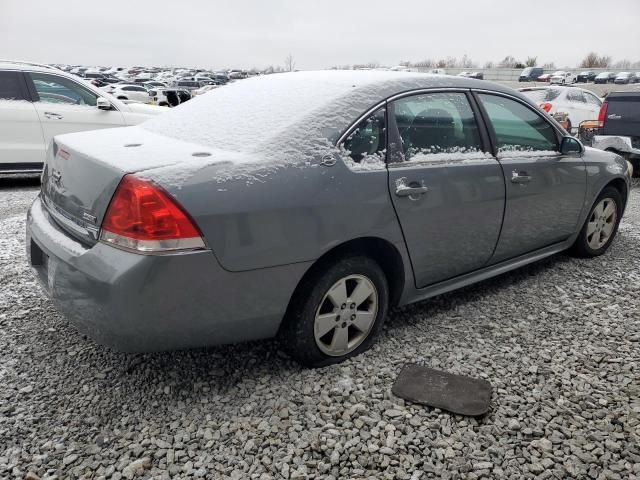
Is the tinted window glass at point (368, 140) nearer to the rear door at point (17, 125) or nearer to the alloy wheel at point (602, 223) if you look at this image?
the alloy wheel at point (602, 223)

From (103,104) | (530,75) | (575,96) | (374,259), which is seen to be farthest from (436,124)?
(530,75)

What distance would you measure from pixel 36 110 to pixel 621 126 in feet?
28.0

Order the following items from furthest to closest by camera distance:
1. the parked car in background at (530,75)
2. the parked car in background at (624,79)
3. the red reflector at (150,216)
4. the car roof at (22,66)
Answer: the parked car in background at (530,75) → the parked car in background at (624,79) → the car roof at (22,66) → the red reflector at (150,216)

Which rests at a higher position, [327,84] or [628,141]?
[327,84]

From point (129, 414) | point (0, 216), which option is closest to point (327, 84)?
point (129, 414)

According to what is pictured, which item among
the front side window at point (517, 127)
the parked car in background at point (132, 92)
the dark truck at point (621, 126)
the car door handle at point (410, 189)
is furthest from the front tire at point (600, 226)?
the parked car in background at point (132, 92)

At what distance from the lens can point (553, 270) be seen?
419 centimetres

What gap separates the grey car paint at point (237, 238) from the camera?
2.08 meters

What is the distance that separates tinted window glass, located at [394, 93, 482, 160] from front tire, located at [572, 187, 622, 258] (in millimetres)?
1741

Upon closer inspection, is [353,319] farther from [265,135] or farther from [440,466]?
[265,135]

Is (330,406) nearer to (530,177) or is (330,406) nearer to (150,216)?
(150,216)

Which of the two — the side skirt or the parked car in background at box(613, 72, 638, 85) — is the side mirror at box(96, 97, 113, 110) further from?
the parked car in background at box(613, 72, 638, 85)

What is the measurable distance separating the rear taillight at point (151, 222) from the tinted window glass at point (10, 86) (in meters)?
5.87

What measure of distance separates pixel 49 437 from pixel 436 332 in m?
2.07
